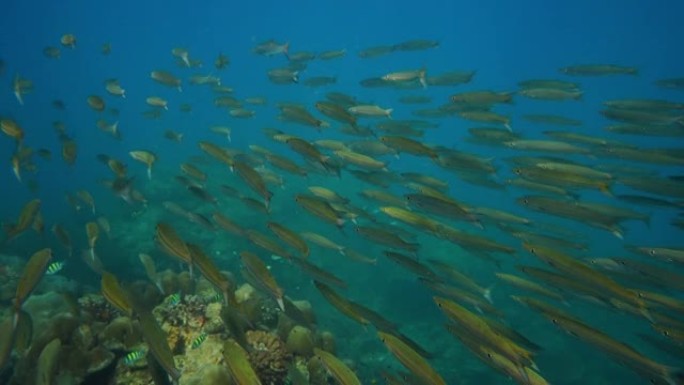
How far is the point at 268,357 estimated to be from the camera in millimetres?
5145

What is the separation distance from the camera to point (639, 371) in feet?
14.2

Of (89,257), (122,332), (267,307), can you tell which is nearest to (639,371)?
(267,307)

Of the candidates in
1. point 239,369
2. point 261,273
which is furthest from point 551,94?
point 239,369

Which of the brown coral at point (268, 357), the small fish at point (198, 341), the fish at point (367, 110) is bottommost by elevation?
the brown coral at point (268, 357)

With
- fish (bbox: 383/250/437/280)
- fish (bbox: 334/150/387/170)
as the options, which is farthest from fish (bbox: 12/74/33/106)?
fish (bbox: 383/250/437/280)

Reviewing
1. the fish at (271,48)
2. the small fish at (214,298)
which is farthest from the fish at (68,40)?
the small fish at (214,298)

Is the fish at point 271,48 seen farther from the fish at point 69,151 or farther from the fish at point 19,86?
the fish at point 69,151

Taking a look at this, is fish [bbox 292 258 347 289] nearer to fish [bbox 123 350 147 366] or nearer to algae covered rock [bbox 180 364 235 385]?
algae covered rock [bbox 180 364 235 385]

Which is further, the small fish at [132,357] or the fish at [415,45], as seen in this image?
the fish at [415,45]

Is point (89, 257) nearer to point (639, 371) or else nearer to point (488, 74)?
point (639, 371)

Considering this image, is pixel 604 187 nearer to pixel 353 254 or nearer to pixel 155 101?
pixel 353 254

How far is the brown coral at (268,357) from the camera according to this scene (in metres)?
5.01

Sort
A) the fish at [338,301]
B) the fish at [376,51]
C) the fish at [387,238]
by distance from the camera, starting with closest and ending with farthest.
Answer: the fish at [338,301] < the fish at [387,238] < the fish at [376,51]

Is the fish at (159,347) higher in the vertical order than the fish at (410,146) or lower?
higher
